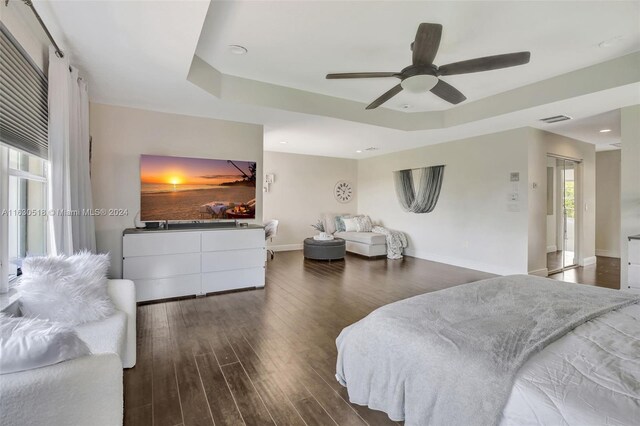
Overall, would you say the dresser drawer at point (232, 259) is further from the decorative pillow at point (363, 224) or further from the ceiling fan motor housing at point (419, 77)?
the decorative pillow at point (363, 224)

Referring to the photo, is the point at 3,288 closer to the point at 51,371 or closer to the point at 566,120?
the point at 51,371

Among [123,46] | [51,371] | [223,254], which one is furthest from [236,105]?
[51,371]

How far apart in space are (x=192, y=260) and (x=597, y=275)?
6510 millimetres

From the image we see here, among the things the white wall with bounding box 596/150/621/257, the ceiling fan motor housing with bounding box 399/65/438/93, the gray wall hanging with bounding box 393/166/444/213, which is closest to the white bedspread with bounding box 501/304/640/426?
the ceiling fan motor housing with bounding box 399/65/438/93

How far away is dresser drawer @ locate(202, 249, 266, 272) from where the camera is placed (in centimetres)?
389

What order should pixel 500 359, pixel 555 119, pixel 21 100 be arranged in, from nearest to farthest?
pixel 500 359 → pixel 21 100 → pixel 555 119

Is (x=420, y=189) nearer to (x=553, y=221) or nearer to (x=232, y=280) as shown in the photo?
(x=553, y=221)

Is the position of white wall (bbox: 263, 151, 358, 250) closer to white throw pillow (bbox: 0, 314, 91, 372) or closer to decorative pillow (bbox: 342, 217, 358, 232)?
decorative pillow (bbox: 342, 217, 358, 232)

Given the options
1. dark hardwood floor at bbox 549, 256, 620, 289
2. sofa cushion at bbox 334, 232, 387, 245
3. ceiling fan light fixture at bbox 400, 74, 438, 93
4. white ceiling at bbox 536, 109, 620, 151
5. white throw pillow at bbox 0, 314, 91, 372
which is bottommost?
dark hardwood floor at bbox 549, 256, 620, 289

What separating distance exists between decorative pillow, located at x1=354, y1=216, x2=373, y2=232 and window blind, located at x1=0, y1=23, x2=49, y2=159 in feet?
19.6

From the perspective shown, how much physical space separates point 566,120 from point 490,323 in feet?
14.6

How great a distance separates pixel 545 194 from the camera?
5.08 metres

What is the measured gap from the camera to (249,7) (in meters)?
2.34

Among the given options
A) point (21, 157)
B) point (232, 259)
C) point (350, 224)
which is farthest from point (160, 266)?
point (350, 224)
